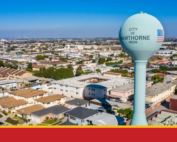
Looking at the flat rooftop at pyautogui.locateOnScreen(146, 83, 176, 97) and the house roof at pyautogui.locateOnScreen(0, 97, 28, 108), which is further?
the flat rooftop at pyautogui.locateOnScreen(146, 83, 176, 97)

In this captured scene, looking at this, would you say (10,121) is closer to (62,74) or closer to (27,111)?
(27,111)

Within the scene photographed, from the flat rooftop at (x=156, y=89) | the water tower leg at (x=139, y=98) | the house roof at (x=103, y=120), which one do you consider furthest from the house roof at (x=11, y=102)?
the flat rooftop at (x=156, y=89)

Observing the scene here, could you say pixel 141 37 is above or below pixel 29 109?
above

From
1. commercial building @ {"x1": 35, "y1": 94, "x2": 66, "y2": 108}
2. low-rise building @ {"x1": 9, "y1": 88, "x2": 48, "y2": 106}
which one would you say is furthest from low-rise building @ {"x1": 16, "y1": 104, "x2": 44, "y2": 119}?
low-rise building @ {"x1": 9, "y1": 88, "x2": 48, "y2": 106}

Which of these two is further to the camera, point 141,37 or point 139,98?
point 139,98

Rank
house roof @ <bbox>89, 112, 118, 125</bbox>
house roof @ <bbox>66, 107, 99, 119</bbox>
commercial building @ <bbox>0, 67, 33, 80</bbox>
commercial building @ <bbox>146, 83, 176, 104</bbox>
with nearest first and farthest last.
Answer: house roof @ <bbox>89, 112, 118, 125</bbox> → house roof @ <bbox>66, 107, 99, 119</bbox> → commercial building @ <bbox>146, 83, 176, 104</bbox> → commercial building @ <bbox>0, 67, 33, 80</bbox>

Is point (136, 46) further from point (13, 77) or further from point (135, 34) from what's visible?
point (13, 77)

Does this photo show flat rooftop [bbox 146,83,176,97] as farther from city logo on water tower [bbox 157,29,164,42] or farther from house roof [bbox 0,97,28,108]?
house roof [bbox 0,97,28,108]

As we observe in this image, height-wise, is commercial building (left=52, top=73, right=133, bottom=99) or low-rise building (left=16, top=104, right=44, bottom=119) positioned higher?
commercial building (left=52, top=73, right=133, bottom=99)

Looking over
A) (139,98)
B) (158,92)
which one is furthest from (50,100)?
(158,92)

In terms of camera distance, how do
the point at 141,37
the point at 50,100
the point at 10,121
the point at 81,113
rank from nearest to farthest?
the point at 141,37, the point at 81,113, the point at 10,121, the point at 50,100

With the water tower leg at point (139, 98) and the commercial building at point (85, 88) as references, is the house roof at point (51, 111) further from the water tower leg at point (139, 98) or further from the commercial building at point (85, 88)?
the water tower leg at point (139, 98)

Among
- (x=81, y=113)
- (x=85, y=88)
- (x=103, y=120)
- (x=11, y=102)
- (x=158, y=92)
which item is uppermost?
(x=85, y=88)
